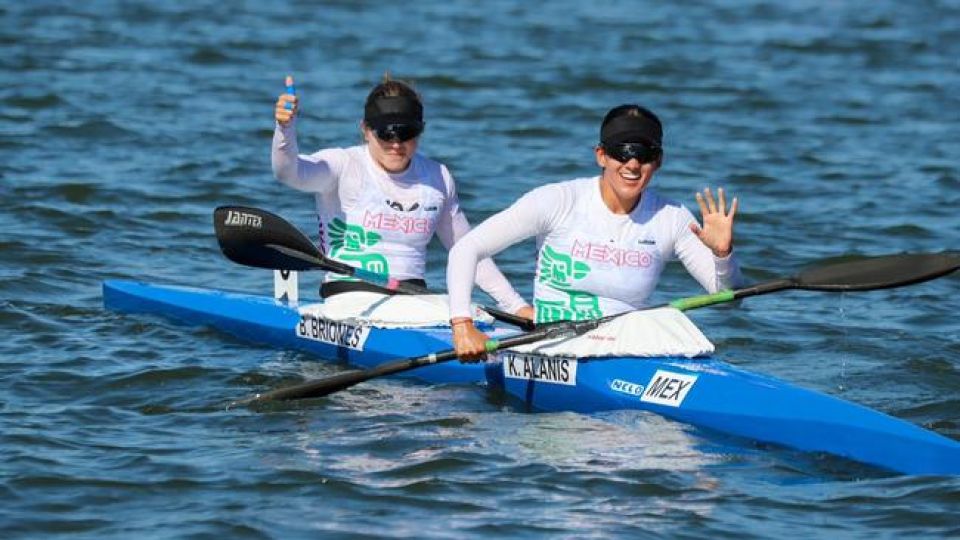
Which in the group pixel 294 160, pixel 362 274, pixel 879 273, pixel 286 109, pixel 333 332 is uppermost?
pixel 286 109

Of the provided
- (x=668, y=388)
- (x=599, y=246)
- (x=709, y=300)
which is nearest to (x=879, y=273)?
(x=709, y=300)

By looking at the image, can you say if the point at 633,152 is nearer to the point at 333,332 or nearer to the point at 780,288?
the point at 780,288

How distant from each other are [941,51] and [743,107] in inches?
206

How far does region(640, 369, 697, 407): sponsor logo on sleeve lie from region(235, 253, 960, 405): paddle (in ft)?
1.18

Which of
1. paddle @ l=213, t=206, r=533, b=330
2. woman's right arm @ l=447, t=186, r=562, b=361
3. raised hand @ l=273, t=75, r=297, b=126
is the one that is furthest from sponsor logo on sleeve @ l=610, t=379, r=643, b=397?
raised hand @ l=273, t=75, r=297, b=126

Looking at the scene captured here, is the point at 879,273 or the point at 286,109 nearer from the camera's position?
the point at 879,273

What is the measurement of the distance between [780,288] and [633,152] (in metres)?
0.94

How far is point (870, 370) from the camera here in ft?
33.6

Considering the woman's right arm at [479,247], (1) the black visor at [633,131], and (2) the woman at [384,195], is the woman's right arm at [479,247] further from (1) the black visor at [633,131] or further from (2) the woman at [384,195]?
(2) the woman at [384,195]

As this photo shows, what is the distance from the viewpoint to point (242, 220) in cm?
1018

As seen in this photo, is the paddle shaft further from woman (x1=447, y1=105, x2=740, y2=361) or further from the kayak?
woman (x1=447, y1=105, x2=740, y2=361)

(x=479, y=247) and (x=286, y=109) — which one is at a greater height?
(x=286, y=109)

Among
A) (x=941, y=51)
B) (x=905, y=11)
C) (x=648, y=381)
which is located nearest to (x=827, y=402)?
(x=648, y=381)

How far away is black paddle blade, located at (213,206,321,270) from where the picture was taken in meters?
10.0
